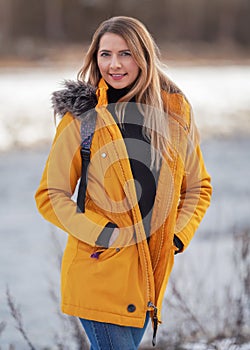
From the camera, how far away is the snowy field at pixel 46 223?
164 inches

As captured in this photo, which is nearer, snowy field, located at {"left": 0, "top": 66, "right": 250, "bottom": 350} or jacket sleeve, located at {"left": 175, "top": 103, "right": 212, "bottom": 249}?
jacket sleeve, located at {"left": 175, "top": 103, "right": 212, "bottom": 249}

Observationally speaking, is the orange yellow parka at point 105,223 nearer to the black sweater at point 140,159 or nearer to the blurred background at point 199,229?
the black sweater at point 140,159

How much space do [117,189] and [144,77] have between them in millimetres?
437

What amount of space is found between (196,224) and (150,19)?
115 ft

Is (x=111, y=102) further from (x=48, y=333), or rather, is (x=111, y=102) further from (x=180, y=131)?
(x=48, y=333)

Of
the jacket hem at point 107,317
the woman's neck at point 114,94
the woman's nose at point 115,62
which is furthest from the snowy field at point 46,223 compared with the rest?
the woman's nose at point 115,62

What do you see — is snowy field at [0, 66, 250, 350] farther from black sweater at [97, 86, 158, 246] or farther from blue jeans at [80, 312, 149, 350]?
black sweater at [97, 86, 158, 246]

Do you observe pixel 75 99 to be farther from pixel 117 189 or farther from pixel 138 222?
pixel 138 222

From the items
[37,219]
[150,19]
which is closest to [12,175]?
[37,219]

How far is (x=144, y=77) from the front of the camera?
2.36 m

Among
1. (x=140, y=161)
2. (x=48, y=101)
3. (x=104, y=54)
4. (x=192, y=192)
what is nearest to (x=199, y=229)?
(x=192, y=192)

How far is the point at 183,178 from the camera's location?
100.0 inches

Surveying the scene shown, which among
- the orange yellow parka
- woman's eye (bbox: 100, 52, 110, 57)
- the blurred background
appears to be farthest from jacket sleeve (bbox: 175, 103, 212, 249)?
the blurred background

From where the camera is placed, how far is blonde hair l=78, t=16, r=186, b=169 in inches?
90.9
